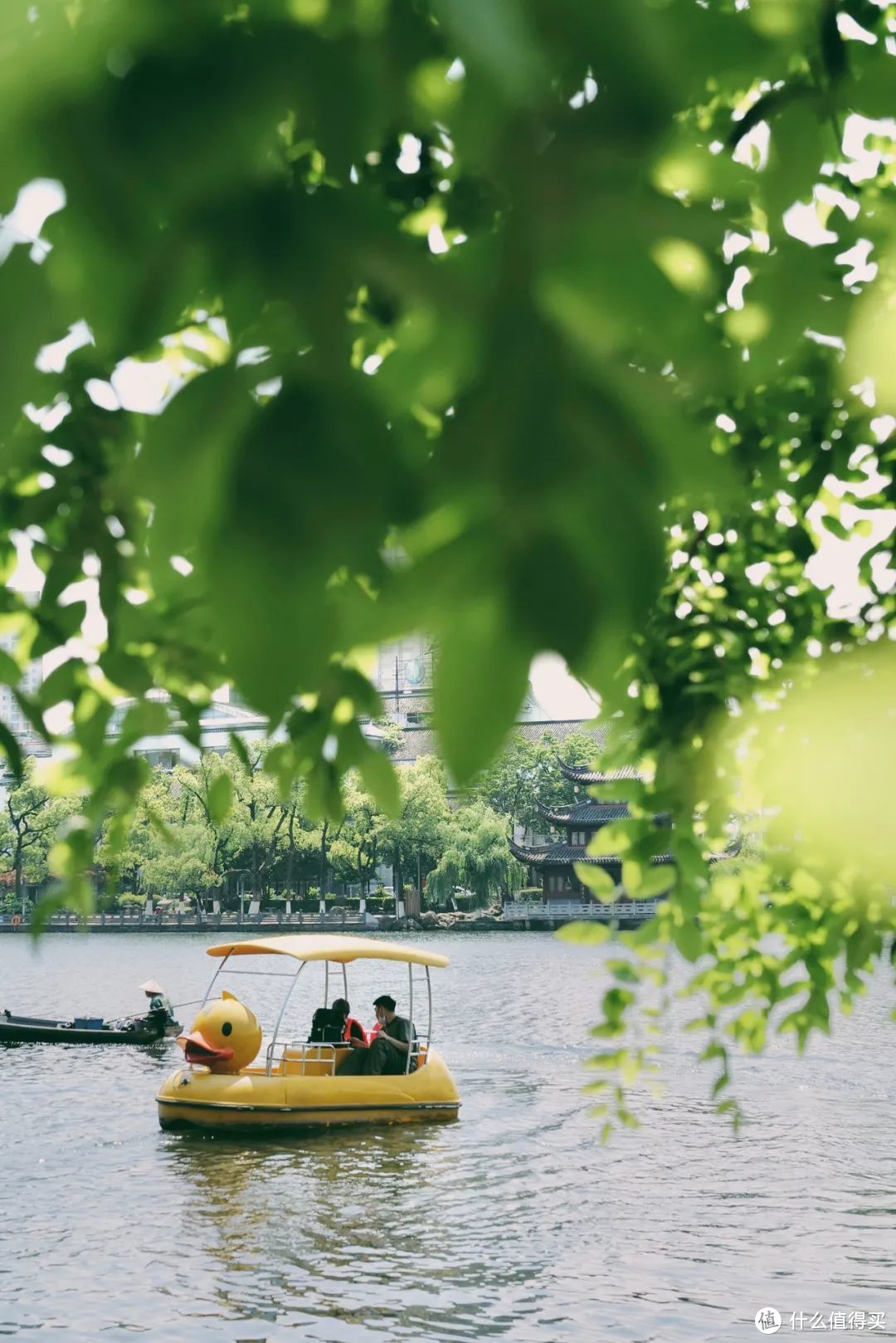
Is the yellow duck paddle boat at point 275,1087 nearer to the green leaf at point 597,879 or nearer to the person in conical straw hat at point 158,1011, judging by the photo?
the person in conical straw hat at point 158,1011

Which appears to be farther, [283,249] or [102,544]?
[102,544]

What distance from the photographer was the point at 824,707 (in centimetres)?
515

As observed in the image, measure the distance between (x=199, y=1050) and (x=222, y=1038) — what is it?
40 centimetres

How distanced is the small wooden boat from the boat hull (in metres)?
10.3

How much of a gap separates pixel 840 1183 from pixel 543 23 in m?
21.5

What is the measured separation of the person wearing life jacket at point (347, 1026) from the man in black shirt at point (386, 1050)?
0.77 ft

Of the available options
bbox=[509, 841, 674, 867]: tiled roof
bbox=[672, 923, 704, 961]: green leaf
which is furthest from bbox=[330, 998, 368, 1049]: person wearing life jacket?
bbox=[509, 841, 674, 867]: tiled roof

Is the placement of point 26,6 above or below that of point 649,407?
above

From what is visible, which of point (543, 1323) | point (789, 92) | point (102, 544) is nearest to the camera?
point (789, 92)

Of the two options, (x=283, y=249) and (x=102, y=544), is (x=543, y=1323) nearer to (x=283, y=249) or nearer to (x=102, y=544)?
(x=102, y=544)

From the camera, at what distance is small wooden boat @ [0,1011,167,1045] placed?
3338 centimetres

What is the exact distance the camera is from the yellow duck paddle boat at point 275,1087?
2267cm

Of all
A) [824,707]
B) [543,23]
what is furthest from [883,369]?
[824,707]

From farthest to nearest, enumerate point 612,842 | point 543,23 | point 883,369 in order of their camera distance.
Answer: point 612,842 < point 883,369 < point 543,23
